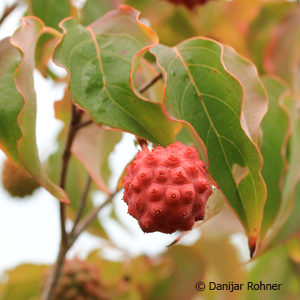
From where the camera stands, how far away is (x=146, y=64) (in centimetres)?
92

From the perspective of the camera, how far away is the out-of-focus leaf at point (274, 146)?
3.28 feet

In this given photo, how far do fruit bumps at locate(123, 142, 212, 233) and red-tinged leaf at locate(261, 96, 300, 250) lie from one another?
0.36m

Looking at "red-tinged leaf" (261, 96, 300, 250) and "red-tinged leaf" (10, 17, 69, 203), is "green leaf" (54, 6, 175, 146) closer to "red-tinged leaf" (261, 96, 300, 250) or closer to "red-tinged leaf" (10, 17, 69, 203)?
"red-tinged leaf" (10, 17, 69, 203)

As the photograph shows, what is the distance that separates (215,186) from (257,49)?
94 cm

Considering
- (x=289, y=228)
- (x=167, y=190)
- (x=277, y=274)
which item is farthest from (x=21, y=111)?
(x=277, y=274)

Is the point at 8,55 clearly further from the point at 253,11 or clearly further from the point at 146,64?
the point at 253,11

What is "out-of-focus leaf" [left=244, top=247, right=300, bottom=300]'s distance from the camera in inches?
61.3

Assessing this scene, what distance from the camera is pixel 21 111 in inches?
28.9

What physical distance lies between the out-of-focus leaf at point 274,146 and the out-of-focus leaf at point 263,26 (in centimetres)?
37

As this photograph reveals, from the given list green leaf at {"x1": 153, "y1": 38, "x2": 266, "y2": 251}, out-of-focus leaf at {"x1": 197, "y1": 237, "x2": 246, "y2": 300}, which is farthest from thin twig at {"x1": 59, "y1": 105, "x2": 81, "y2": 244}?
out-of-focus leaf at {"x1": 197, "y1": 237, "x2": 246, "y2": 300}

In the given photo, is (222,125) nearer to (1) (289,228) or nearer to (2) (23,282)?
(1) (289,228)

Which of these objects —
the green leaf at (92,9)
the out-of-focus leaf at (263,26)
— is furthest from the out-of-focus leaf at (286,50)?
the green leaf at (92,9)

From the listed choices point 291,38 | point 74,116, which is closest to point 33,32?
point 74,116

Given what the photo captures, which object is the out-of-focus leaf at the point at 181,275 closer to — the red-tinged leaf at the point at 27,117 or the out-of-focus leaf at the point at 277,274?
the out-of-focus leaf at the point at 277,274
